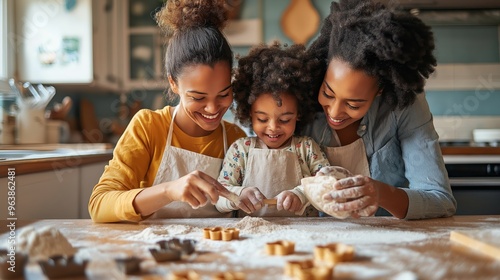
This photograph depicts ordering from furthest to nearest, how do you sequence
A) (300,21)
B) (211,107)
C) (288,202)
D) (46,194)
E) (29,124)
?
(300,21)
(29,124)
(46,194)
(211,107)
(288,202)

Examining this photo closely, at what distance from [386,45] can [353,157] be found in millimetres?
374

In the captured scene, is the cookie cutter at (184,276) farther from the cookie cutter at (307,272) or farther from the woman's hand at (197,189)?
the woman's hand at (197,189)

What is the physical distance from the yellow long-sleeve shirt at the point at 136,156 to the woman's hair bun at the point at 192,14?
0.85 ft

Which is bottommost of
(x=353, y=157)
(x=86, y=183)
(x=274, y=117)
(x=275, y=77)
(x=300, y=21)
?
(x=86, y=183)

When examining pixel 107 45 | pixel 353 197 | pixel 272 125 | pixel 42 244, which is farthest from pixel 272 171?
pixel 107 45

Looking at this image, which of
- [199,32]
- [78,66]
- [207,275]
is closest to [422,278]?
[207,275]

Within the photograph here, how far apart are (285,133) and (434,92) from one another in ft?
7.45

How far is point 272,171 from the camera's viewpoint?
54.9 inches

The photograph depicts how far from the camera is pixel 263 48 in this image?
143 centimetres

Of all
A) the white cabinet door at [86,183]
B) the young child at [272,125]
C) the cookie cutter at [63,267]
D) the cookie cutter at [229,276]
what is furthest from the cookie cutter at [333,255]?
the white cabinet door at [86,183]

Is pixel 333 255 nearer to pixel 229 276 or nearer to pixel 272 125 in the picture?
pixel 229 276

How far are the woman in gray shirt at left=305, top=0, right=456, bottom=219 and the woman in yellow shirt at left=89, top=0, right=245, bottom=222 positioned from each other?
288 millimetres

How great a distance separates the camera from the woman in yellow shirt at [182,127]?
1286mm

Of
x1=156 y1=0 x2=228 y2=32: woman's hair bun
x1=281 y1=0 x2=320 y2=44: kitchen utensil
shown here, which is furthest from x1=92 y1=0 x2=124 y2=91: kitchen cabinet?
x1=156 y1=0 x2=228 y2=32: woman's hair bun
